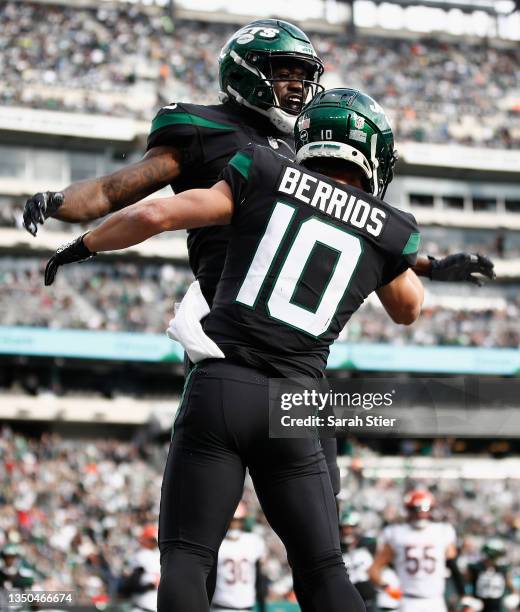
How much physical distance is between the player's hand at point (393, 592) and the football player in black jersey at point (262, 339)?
5906 mm

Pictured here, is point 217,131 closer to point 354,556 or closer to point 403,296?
point 403,296

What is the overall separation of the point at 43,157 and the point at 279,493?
30.9 m

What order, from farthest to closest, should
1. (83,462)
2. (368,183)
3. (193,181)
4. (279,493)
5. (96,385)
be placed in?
(96,385), (83,462), (193,181), (368,183), (279,493)

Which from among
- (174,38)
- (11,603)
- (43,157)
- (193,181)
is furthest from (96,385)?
(193,181)

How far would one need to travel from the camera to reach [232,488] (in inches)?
119

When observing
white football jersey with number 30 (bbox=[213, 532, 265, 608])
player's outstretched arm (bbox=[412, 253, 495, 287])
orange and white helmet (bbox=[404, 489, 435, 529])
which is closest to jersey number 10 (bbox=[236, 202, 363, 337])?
player's outstretched arm (bbox=[412, 253, 495, 287])

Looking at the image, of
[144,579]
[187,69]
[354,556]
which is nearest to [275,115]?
[354,556]

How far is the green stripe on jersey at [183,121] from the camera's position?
3629 mm

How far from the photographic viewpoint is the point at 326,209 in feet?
10.3

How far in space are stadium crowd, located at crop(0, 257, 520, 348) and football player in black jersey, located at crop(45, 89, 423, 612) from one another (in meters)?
25.5

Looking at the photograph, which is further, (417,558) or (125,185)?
(417,558)

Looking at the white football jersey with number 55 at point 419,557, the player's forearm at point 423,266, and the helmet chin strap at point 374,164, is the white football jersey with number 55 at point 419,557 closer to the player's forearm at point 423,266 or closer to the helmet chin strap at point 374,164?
the player's forearm at point 423,266

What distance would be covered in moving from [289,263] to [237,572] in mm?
6346

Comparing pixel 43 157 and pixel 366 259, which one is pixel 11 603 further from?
pixel 43 157
